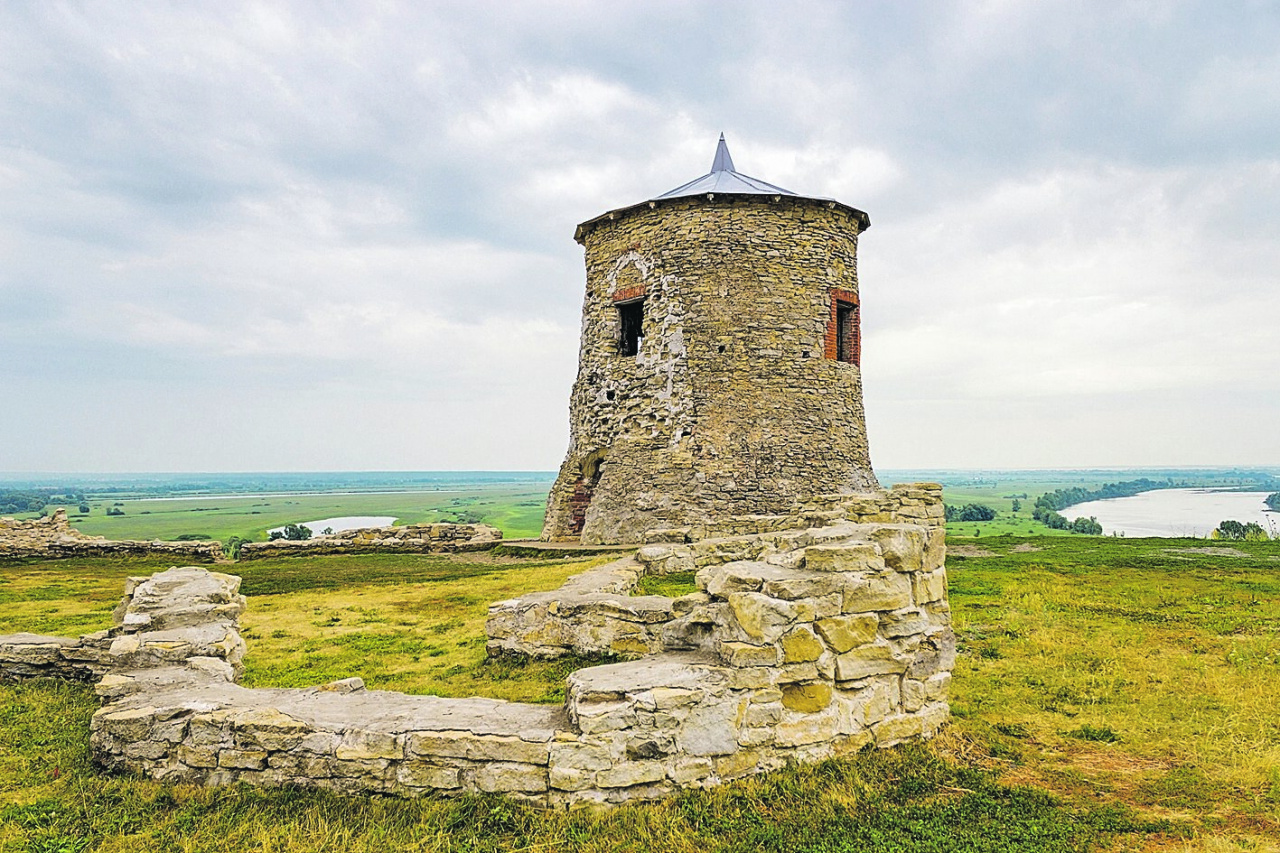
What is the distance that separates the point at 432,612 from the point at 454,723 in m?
6.76

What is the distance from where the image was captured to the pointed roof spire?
73.4 feet

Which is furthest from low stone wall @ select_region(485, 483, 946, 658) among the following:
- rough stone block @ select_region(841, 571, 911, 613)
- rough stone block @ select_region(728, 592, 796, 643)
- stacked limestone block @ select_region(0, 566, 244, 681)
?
stacked limestone block @ select_region(0, 566, 244, 681)

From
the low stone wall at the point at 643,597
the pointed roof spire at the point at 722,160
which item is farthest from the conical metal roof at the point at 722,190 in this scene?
the low stone wall at the point at 643,597

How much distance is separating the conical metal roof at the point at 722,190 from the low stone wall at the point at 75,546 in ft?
44.0

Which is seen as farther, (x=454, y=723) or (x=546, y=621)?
(x=546, y=621)

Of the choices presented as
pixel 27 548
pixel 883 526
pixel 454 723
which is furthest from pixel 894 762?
pixel 27 548

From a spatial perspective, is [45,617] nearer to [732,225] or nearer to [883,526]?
[883,526]

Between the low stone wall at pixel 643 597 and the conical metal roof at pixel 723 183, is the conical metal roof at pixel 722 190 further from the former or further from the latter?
the low stone wall at pixel 643 597

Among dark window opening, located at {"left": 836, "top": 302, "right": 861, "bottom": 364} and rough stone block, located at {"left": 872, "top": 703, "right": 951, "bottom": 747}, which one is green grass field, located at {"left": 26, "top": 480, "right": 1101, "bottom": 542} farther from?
rough stone block, located at {"left": 872, "top": 703, "right": 951, "bottom": 747}

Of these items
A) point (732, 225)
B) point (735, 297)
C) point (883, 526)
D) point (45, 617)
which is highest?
point (732, 225)

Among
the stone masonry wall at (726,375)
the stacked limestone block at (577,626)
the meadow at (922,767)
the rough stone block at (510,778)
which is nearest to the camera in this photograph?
the meadow at (922,767)

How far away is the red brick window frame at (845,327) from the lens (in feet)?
63.7

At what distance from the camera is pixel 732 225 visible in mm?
18828

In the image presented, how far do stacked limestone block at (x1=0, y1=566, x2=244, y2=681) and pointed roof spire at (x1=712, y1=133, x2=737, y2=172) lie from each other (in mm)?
18364
